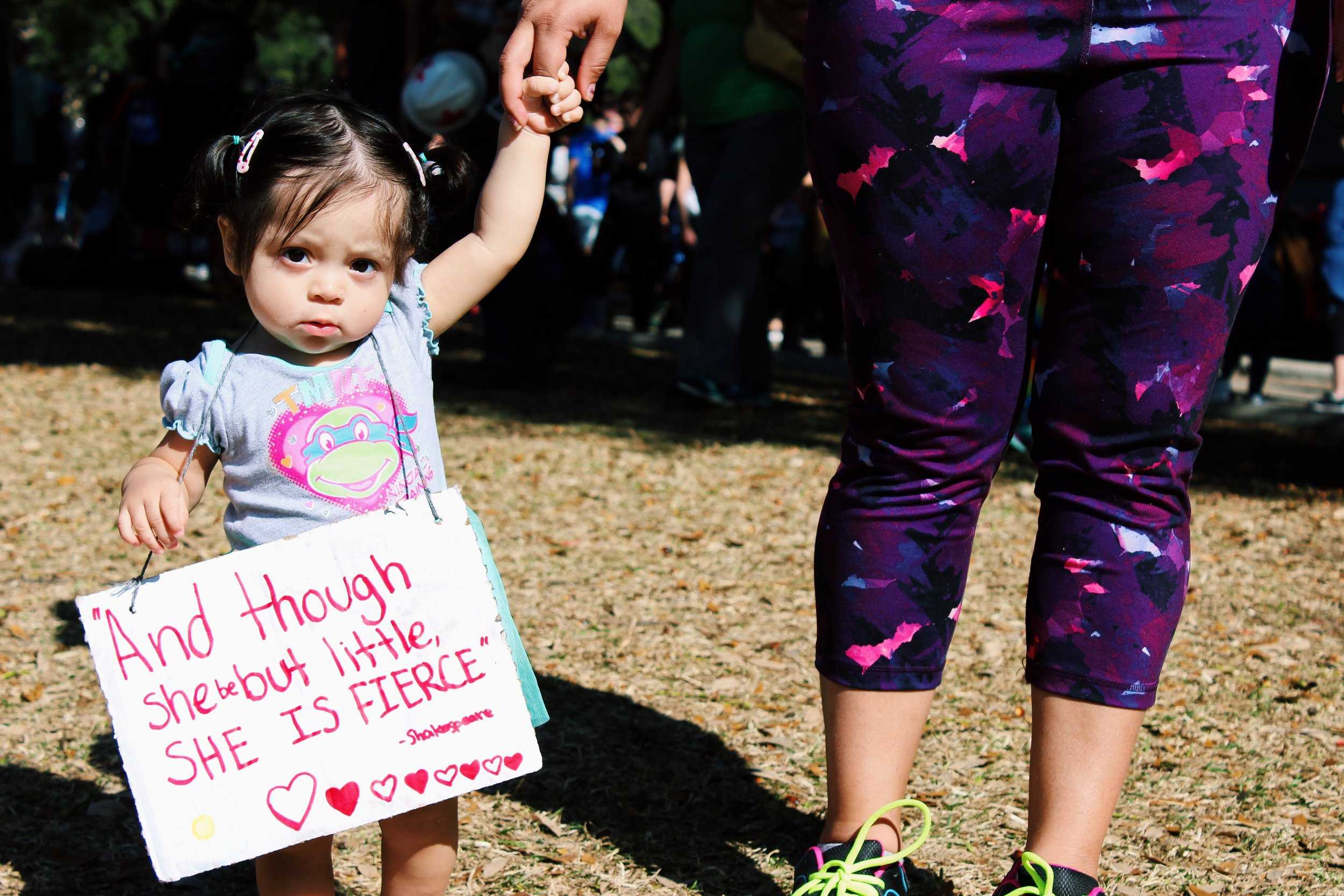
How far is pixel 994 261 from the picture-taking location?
6.06 feet

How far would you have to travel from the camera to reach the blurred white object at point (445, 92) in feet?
19.8

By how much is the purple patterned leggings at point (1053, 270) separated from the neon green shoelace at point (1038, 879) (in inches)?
8.6

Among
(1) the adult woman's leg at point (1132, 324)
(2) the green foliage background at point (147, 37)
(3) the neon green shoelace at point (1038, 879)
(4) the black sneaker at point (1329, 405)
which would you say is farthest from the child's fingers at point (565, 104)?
(2) the green foliage background at point (147, 37)

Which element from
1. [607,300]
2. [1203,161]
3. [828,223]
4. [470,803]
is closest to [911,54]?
A: [828,223]

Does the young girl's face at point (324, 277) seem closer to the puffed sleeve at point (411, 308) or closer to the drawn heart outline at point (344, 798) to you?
the puffed sleeve at point (411, 308)

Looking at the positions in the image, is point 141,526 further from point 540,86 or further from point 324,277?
point 540,86

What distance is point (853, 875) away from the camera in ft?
6.09

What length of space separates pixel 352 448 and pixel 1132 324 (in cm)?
103

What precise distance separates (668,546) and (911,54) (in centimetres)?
262

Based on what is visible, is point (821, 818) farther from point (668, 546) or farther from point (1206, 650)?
point (668, 546)

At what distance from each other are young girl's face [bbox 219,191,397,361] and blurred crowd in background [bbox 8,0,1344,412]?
0.30 m

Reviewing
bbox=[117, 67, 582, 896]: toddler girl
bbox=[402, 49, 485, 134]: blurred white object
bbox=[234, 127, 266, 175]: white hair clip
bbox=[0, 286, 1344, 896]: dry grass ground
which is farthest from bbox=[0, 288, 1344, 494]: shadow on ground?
bbox=[234, 127, 266, 175]: white hair clip

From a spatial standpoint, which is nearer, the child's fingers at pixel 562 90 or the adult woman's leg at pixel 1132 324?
the adult woman's leg at pixel 1132 324

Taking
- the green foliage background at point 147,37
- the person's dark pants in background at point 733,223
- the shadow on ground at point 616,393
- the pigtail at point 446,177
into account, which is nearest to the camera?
the pigtail at point 446,177
